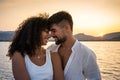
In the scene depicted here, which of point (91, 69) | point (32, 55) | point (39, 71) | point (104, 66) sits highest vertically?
point (32, 55)

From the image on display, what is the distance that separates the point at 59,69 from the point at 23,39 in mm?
513

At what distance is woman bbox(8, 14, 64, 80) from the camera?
3.72 m

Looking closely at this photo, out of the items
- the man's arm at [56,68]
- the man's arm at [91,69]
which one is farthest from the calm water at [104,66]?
the man's arm at [56,68]

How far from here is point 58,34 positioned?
4.32 meters

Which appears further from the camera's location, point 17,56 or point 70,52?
point 70,52

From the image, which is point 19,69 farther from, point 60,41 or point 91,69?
point 91,69

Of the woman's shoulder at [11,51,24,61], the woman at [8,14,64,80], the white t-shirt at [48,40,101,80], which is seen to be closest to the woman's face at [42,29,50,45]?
the woman at [8,14,64,80]

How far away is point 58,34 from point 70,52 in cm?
28

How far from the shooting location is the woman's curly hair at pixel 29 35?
375cm

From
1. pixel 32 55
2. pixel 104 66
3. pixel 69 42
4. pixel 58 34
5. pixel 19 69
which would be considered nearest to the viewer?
pixel 19 69

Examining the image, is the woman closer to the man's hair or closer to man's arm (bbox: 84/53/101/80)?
the man's hair

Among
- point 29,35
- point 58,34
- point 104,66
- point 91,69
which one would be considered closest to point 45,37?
point 29,35

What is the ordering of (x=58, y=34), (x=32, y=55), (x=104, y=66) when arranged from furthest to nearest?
(x=104, y=66) < (x=58, y=34) < (x=32, y=55)

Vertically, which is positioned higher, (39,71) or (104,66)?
(39,71)
